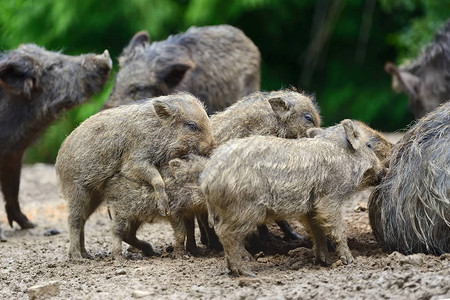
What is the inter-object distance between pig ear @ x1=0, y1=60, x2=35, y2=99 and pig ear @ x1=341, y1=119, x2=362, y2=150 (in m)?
3.73


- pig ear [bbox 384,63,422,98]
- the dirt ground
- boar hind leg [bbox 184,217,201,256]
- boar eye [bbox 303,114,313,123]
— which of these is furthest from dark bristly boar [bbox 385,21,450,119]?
boar hind leg [bbox 184,217,201,256]

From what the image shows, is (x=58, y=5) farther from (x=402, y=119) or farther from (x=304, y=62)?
(x=402, y=119)

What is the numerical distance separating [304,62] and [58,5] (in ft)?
15.2

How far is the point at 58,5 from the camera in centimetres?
1257

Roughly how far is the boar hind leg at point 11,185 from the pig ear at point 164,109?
286 cm

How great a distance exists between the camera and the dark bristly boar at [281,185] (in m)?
4.65

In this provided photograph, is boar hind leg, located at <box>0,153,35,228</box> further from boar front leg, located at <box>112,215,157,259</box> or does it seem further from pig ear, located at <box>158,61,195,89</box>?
boar front leg, located at <box>112,215,157,259</box>

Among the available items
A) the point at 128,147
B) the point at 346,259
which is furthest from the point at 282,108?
the point at 346,259

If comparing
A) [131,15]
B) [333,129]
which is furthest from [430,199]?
[131,15]

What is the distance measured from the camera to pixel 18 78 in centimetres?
779

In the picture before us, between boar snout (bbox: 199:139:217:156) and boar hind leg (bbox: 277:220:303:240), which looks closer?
boar snout (bbox: 199:139:217:156)

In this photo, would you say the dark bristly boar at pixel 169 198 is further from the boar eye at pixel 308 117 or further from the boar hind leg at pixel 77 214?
the boar eye at pixel 308 117

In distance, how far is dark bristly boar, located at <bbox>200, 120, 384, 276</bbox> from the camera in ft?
15.3

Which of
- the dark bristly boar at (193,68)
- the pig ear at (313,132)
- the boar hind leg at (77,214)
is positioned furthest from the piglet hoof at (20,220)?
the pig ear at (313,132)
